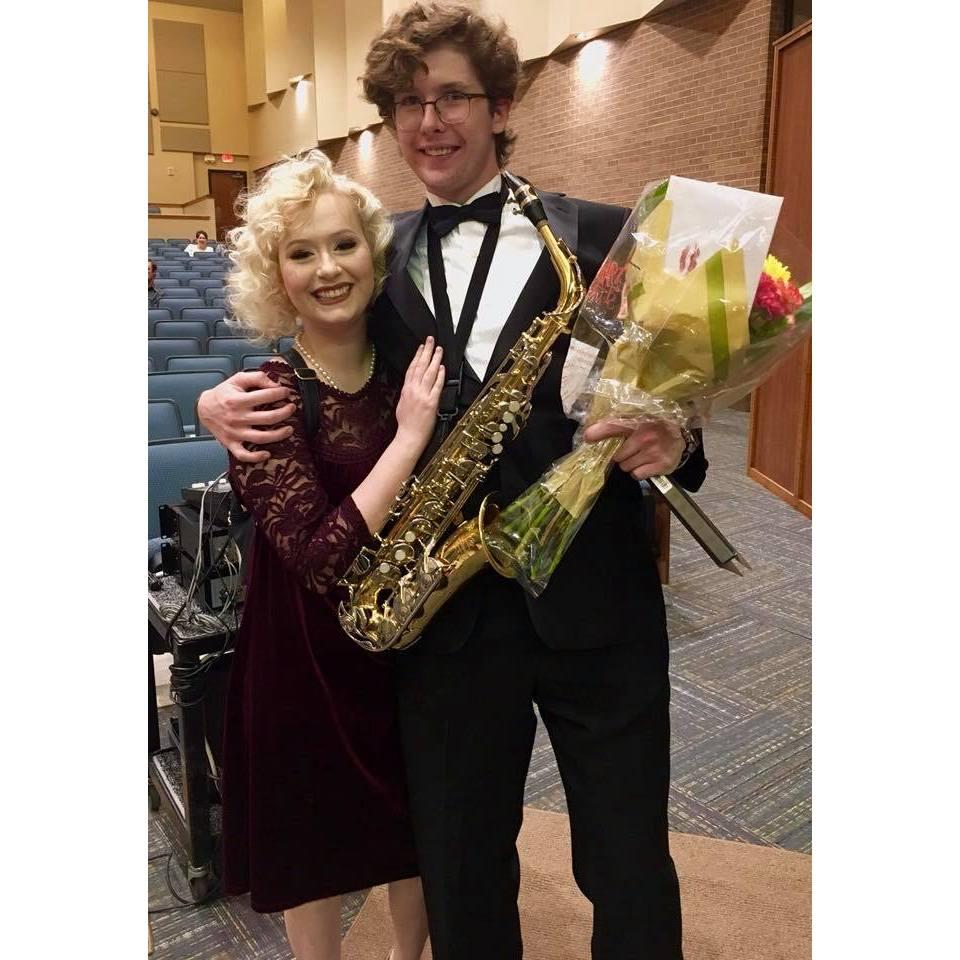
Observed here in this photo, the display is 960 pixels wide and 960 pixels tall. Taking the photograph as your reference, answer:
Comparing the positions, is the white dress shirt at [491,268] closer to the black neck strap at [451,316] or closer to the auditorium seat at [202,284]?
the black neck strap at [451,316]

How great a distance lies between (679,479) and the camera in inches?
61.1

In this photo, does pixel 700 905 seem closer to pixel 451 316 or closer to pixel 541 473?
pixel 541 473

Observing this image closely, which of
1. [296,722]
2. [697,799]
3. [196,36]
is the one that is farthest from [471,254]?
[196,36]

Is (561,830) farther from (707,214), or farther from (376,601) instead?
(707,214)

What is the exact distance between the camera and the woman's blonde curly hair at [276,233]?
1447 mm

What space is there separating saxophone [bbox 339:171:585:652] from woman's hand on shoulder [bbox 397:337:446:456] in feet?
0.21

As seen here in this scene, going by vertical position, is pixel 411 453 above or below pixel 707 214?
below

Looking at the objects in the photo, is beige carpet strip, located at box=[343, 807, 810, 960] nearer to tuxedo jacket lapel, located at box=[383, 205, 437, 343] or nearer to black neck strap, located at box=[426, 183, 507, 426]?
black neck strap, located at box=[426, 183, 507, 426]

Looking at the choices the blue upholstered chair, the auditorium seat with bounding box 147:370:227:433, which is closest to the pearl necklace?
the auditorium seat with bounding box 147:370:227:433

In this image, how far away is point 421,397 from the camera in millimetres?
1410

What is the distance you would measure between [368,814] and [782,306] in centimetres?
125

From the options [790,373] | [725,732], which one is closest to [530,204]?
[725,732]

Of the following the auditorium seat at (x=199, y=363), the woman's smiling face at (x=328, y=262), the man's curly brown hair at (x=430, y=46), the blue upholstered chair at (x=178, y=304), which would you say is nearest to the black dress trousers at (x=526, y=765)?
the woman's smiling face at (x=328, y=262)

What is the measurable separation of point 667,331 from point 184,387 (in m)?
3.88
